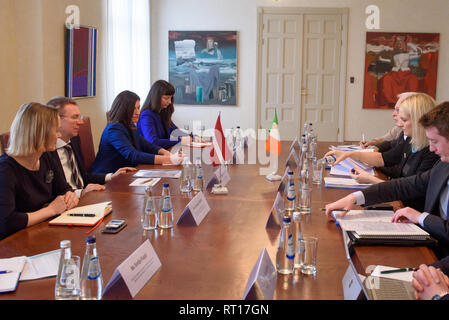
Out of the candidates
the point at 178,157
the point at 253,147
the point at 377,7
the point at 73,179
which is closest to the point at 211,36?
the point at 377,7

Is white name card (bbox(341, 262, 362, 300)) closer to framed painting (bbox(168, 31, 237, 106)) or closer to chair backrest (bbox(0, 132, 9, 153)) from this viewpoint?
chair backrest (bbox(0, 132, 9, 153))

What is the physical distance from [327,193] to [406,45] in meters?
5.98

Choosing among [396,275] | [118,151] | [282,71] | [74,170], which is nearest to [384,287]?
[396,275]

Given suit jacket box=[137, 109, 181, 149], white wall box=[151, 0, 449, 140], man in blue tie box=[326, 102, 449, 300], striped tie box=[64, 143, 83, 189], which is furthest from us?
white wall box=[151, 0, 449, 140]

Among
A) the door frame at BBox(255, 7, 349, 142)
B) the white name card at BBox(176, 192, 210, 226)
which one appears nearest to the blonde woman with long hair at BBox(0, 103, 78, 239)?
the white name card at BBox(176, 192, 210, 226)

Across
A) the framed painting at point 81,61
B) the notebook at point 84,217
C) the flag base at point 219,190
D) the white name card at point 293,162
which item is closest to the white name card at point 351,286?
the notebook at point 84,217

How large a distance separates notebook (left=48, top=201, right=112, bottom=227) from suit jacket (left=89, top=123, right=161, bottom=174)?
145cm

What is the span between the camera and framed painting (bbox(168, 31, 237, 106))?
8.07m

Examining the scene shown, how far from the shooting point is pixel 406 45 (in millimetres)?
7875

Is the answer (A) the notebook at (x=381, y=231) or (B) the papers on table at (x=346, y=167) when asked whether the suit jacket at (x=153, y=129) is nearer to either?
(B) the papers on table at (x=346, y=167)

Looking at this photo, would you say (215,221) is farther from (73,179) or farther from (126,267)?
(73,179)

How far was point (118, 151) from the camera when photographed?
12.9ft

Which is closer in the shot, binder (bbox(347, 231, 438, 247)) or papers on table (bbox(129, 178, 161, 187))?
binder (bbox(347, 231, 438, 247))

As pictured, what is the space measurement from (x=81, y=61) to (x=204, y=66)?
3093 millimetres
